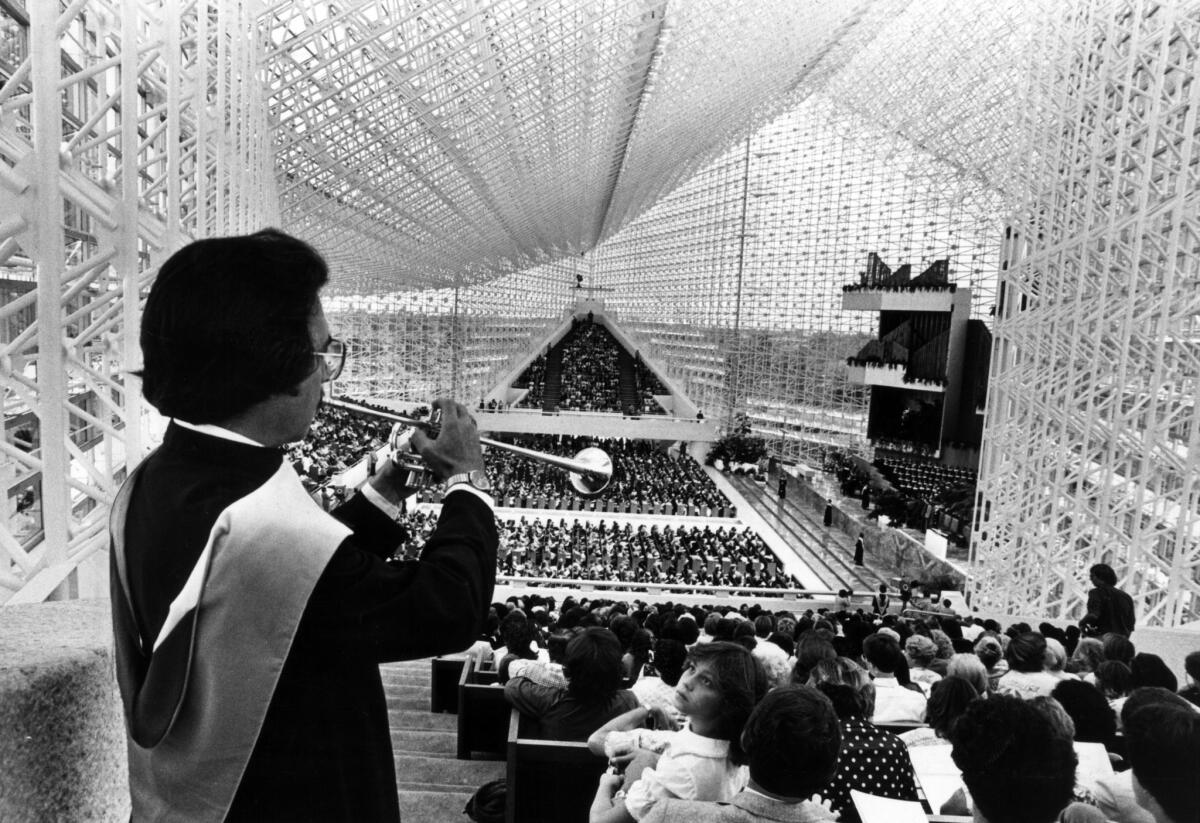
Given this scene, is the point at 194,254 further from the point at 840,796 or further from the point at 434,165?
the point at 434,165

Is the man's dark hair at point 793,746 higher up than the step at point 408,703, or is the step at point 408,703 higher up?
the man's dark hair at point 793,746

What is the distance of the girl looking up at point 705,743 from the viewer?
2129 mm

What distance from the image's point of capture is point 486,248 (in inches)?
1350

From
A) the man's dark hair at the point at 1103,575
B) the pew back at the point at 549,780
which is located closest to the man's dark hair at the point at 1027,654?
the pew back at the point at 549,780

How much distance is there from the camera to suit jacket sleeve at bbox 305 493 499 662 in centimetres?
117

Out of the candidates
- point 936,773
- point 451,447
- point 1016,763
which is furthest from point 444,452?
point 936,773

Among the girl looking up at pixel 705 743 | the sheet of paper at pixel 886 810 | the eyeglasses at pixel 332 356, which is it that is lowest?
the sheet of paper at pixel 886 810

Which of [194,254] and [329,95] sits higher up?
[329,95]

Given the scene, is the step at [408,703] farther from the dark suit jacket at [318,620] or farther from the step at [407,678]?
the dark suit jacket at [318,620]

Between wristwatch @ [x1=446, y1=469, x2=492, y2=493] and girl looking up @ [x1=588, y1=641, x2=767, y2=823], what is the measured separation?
0.92m

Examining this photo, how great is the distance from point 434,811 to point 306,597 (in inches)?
101

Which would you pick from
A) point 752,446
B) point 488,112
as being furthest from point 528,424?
point 488,112

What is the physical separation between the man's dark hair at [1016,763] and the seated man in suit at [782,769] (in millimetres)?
368

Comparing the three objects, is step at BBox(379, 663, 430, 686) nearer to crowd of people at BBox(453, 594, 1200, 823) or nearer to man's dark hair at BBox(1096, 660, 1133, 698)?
crowd of people at BBox(453, 594, 1200, 823)
